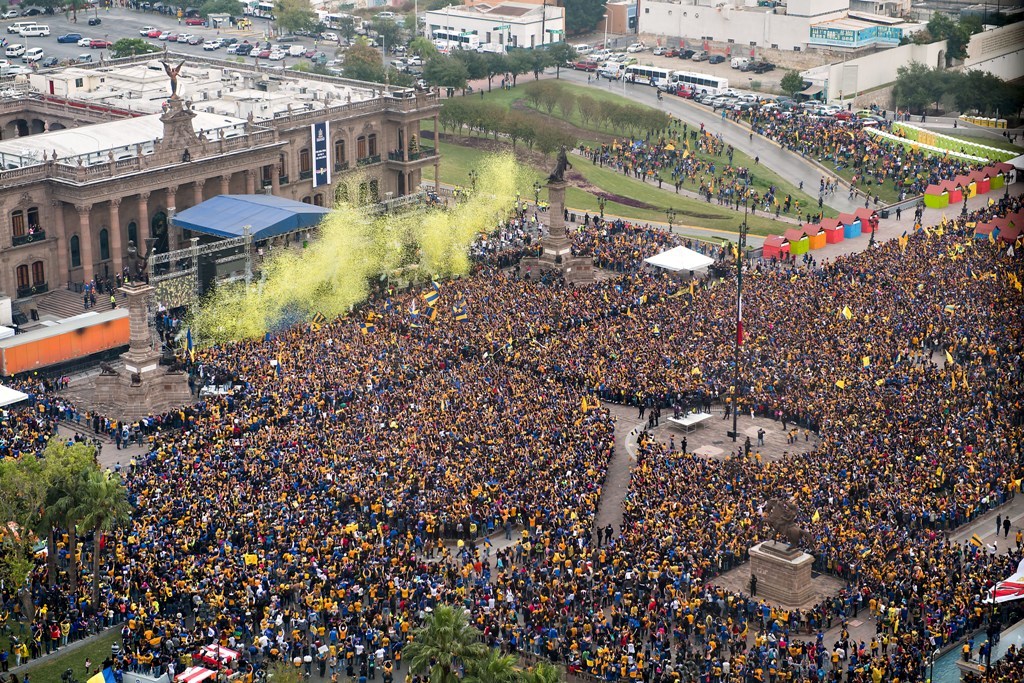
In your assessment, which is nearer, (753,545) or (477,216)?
(753,545)

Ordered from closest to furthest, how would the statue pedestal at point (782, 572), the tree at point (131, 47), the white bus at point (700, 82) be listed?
the statue pedestal at point (782, 572)
the tree at point (131, 47)
the white bus at point (700, 82)

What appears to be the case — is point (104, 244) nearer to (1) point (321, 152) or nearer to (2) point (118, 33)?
(1) point (321, 152)

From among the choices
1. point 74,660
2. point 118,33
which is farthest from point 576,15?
point 74,660

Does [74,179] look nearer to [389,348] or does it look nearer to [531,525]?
[389,348]

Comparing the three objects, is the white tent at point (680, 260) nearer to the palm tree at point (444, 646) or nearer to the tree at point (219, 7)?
the palm tree at point (444, 646)

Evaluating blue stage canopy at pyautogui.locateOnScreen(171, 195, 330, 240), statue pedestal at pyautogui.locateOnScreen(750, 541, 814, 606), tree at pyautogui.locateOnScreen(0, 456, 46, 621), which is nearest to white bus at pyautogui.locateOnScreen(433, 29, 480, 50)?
blue stage canopy at pyautogui.locateOnScreen(171, 195, 330, 240)

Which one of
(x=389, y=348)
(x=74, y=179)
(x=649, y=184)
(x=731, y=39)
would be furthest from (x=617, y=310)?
(x=731, y=39)

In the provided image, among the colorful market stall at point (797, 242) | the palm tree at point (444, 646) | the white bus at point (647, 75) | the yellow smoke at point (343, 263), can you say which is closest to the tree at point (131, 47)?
the white bus at point (647, 75)
